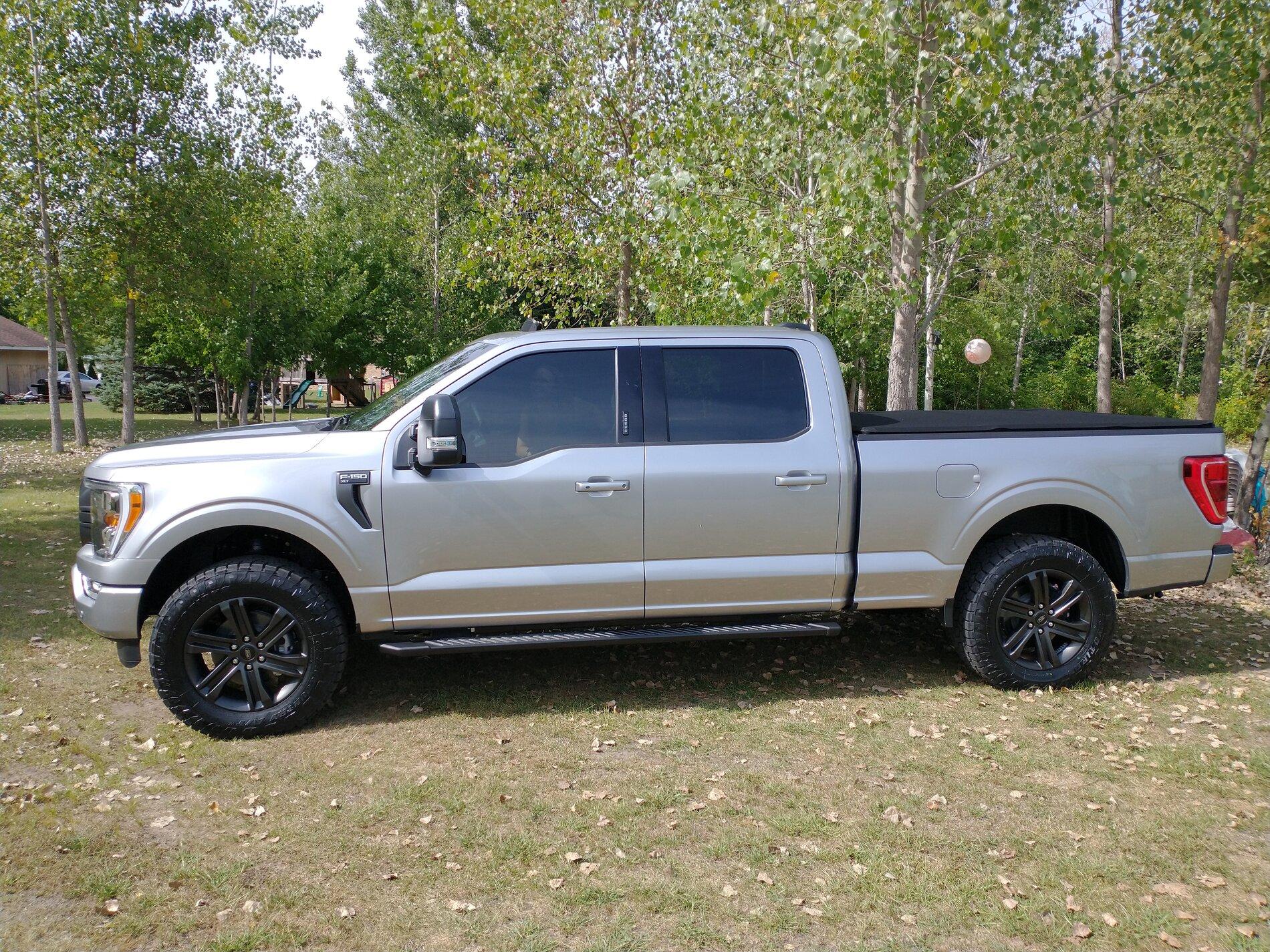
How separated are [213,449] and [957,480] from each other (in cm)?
387

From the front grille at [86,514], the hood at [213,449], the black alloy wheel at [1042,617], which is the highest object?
the hood at [213,449]

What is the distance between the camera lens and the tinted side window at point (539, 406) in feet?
15.9

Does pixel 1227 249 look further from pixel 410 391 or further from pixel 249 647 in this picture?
pixel 249 647

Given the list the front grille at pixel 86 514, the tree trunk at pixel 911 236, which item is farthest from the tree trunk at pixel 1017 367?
the front grille at pixel 86 514

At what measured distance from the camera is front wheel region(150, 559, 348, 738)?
4566mm

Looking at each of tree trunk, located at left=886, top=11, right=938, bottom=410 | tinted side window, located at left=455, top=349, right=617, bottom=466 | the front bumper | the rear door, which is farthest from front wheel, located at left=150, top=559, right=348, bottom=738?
tree trunk, located at left=886, top=11, right=938, bottom=410

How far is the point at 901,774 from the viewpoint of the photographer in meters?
4.34

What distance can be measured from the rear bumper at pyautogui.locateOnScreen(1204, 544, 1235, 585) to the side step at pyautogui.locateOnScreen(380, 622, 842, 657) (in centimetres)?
222

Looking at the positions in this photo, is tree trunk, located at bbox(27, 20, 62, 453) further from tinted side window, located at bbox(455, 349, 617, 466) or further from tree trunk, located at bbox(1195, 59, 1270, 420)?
tree trunk, located at bbox(1195, 59, 1270, 420)

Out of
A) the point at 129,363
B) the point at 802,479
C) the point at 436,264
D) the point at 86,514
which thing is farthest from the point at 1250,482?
the point at 436,264

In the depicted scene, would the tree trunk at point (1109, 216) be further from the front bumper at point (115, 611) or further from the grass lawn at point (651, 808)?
the front bumper at point (115, 611)

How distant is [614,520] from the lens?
15.9 feet

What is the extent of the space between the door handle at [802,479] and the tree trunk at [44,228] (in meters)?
15.9

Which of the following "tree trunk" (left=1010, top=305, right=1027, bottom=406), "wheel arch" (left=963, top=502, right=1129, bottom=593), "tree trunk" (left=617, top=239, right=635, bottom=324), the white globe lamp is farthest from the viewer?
"tree trunk" (left=1010, top=305, right=1027, bottom=406)
